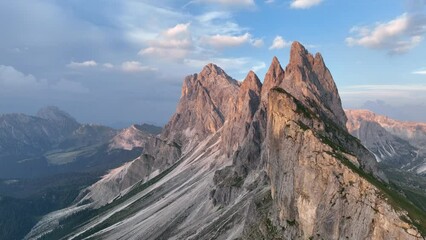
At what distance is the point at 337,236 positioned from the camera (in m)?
102

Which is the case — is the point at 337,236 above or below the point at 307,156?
below

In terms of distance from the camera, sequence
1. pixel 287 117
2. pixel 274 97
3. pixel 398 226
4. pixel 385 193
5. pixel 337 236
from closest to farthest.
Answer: pixel 398 226 → pixel 385 193 → pixel 337 236 → pixel 287 117 → pixel 274 97

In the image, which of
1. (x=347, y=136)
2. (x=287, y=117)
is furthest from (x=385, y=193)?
(x=347, y=136)

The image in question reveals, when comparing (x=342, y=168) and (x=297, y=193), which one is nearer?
(x=342, y=168)

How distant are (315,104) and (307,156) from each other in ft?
242

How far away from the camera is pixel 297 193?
378 feet

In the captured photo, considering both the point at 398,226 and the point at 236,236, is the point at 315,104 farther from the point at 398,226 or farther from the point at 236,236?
the point at 398,226

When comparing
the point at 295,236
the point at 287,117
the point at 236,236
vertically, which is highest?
the point at 287,117

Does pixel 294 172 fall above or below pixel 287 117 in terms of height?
below

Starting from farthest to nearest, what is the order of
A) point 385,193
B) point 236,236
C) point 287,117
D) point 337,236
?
point 236,236
point 287,117
point 337,236
point 385,193

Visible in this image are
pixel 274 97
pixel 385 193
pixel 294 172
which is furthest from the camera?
pixel 274 97

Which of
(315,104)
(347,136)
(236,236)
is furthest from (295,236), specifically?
(315,104)

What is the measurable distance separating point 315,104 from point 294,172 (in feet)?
236

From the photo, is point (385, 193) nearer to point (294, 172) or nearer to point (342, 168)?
point (342, 168)
